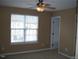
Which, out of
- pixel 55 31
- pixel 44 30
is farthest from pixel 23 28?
pixel 55 31

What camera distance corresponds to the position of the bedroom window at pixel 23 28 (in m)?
1.24

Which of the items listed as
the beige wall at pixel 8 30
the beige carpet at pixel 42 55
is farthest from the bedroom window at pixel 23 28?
the beige carpet at pixel 42 55

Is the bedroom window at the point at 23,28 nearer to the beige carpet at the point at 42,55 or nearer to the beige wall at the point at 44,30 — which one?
the beige wall at the point at 44,30

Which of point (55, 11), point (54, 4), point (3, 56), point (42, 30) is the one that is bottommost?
point (3, 56)

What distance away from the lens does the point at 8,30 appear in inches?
49.1

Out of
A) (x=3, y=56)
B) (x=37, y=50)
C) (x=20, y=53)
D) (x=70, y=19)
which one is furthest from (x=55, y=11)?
(x=3, y=56)

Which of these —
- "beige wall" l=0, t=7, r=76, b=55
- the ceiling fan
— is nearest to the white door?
"beige wall" l=0, t=7, r=76, b=55

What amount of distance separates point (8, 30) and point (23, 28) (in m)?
0.19

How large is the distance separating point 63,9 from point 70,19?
0.16m

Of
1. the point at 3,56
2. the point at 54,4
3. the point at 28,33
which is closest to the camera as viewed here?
the point at 3,56

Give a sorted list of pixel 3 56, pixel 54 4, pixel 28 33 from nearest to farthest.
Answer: pixel 3 56
pixel 28 33
pixel 54 4

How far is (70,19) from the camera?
134cm

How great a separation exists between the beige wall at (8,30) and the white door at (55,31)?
0.06m

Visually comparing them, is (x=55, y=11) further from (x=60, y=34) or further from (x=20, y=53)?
(x=20, y=53)
